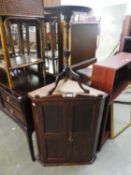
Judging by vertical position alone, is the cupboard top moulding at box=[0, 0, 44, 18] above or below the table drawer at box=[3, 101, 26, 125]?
above

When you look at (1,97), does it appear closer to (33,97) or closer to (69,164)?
(33,97)

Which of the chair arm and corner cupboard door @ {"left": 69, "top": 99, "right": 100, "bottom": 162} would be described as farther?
the chair arm

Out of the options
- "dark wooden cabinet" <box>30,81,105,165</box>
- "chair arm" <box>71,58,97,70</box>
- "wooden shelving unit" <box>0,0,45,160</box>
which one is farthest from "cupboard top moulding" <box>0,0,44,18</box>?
"dark wooden cabinet" <box>30,81,105,165</box>

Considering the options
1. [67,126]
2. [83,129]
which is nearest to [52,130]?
[67,126]

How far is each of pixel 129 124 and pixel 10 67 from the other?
5.73 feet

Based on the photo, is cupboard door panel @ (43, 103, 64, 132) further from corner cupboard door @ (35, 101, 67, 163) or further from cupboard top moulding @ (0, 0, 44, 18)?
cupboard top moulding @ (0, 0, 44, 18)

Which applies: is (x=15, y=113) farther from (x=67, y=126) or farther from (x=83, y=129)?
(x=83, y=129)

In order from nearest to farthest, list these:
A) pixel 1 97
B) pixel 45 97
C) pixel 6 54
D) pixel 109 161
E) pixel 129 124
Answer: pixel 45 97
pixel 6 54
pixel 109 161
pixel 1 97
pixel 129 124

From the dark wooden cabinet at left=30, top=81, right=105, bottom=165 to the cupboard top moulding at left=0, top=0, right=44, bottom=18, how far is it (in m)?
0.73

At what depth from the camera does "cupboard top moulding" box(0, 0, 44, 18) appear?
3.63 ft

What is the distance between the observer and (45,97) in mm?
1071

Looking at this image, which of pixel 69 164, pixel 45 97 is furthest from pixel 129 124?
pixel 45 97

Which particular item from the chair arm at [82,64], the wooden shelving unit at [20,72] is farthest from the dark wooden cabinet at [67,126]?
the chair arm at [82,64]

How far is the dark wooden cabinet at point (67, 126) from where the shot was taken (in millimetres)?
1101
